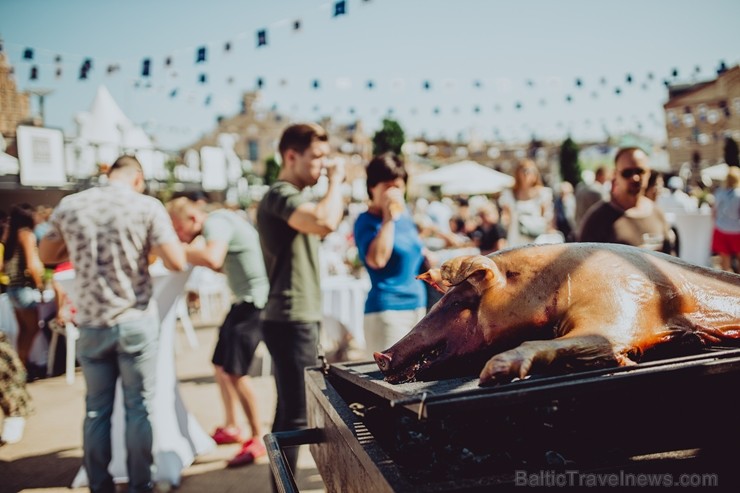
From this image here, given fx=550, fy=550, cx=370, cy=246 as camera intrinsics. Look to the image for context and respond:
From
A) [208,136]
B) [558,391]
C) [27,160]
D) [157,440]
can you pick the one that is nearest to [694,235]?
[157,440]

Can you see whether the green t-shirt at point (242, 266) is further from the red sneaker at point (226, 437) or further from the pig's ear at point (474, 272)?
the pig's ear at point (474, 272)

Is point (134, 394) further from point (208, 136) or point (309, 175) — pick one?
point (208, 136)

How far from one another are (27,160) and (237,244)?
875cm

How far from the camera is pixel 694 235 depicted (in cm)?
995

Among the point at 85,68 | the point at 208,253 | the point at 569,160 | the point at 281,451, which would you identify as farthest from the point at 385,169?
the point at 569,160

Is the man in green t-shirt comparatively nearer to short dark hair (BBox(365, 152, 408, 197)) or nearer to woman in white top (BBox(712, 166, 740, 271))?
short dark hair (BBox(365, 152, 408, 197))

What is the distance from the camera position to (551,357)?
107cm

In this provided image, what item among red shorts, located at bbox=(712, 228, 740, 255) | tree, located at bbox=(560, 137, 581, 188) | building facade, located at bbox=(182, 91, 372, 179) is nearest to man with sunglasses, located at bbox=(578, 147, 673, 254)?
red shorts, located at bbox=(712, 228, 740, 255)

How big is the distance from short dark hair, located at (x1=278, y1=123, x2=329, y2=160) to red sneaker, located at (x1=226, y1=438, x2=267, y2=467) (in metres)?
2.16

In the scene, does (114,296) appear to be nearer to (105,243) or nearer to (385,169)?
(105,243)

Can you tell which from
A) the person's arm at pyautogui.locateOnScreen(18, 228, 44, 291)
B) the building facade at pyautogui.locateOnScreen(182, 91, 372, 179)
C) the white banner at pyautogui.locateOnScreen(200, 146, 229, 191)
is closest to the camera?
the person's arm at pyautogui.locateOnScreen(18, 228, 44, 291)

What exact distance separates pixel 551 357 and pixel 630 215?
232cm

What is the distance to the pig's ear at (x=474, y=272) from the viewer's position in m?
1.25

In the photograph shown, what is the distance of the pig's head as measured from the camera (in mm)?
1247
